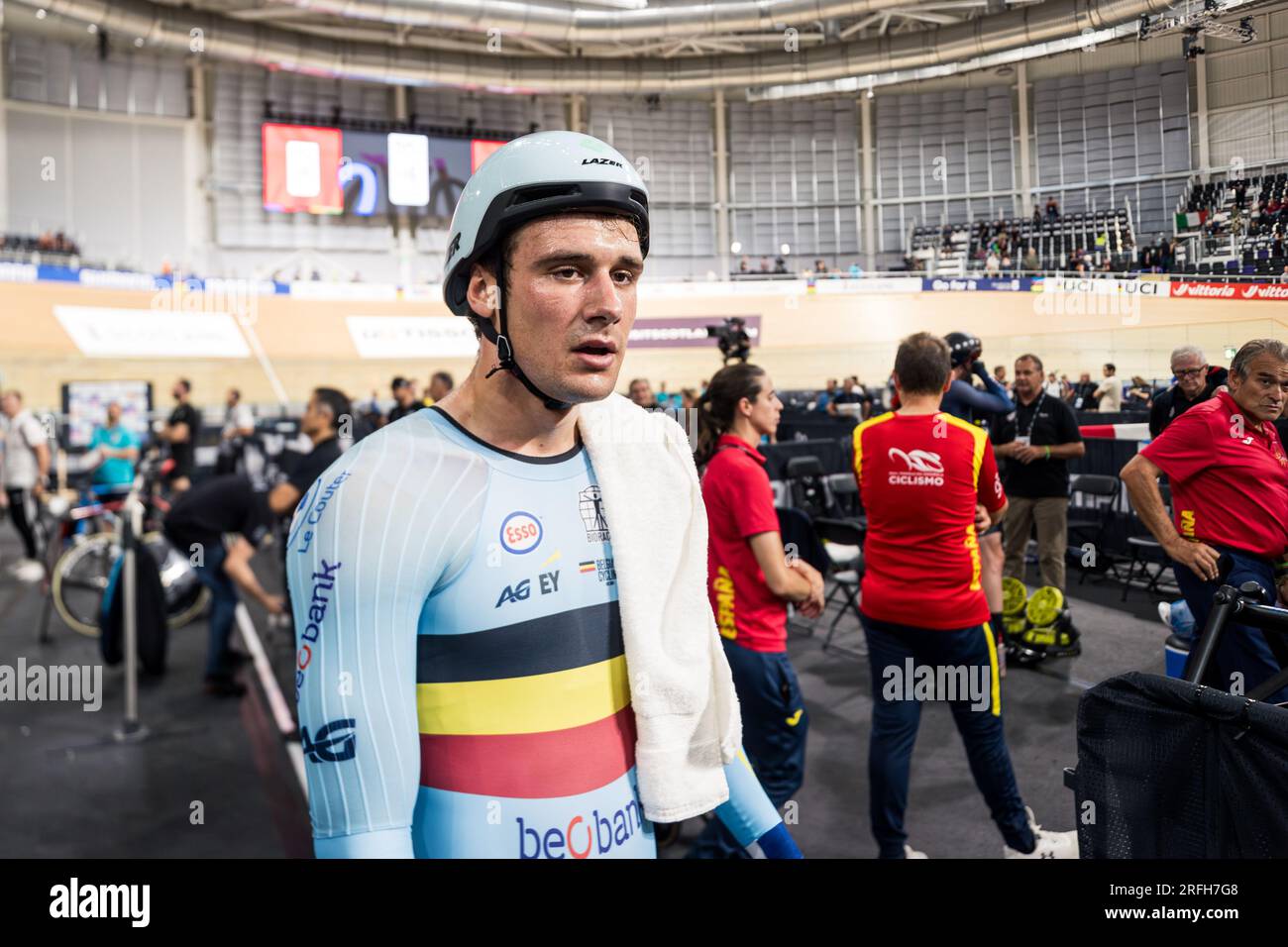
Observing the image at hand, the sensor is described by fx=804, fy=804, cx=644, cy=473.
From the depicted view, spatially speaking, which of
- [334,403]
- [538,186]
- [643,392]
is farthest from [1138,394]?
[334,403]

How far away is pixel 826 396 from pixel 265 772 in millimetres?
3114

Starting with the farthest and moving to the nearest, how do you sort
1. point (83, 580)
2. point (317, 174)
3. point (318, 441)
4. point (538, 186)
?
point (317, 174), point (83, 580), point (318, 441), point (538, 186)

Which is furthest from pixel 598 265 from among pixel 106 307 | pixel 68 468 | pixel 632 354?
pixel 106 307

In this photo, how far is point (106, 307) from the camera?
15055mm

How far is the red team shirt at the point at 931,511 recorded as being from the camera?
2.46 metres

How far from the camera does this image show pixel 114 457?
6.46m

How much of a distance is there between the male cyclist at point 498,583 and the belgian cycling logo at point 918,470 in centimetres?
154

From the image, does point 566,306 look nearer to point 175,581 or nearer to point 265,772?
point 265,772

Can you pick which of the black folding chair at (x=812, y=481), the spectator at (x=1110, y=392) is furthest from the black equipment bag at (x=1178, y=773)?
the black folding chair at (x=812, y=481)

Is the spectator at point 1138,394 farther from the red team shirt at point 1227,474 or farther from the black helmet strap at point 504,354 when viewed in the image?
the black helmet strap at point 504,354

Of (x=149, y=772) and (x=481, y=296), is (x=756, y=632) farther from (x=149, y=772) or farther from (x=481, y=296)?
(x=149, y=772)

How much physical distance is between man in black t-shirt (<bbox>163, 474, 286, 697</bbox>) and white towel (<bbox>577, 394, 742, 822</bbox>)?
13.3ft

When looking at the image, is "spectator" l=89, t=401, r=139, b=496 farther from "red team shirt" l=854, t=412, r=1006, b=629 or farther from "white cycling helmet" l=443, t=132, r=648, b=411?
"white cycling helmet" l=443, t=132, r=648, b=411
